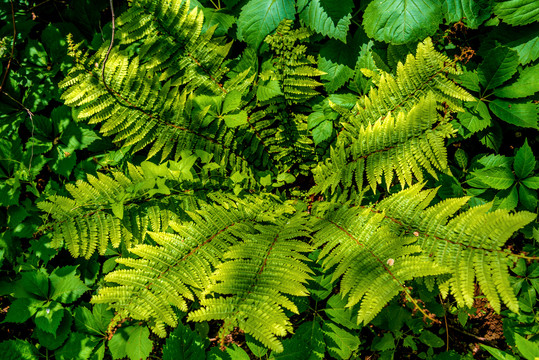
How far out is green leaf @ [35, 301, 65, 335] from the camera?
2449mm

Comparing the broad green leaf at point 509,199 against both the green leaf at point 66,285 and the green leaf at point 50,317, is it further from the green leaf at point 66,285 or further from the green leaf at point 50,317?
the green leaf at point 50,317

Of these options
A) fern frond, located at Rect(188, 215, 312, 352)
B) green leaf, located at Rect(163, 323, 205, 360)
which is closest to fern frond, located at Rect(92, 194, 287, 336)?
fern frond, located at Rect(188, 215, 312, 352)

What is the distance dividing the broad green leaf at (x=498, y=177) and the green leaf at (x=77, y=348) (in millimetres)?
2983

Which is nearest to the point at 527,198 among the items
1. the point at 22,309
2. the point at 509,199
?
the point at 509,199

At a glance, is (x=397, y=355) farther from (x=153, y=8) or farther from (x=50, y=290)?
(x=153, y=8)

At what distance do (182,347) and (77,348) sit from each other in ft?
2.92

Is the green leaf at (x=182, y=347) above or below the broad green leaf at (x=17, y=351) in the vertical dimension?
above

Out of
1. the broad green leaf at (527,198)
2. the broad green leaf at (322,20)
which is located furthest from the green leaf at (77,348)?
the broad green leaf at (527,198)

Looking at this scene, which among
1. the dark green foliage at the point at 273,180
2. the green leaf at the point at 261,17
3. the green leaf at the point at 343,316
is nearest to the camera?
the dark green foliage at the point at 273,180

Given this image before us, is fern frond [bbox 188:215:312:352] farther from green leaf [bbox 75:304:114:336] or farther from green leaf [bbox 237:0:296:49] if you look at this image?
green leaf [bbox 237:0:296:49]

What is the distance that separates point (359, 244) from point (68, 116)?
252 centimetres

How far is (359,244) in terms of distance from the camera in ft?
6.37

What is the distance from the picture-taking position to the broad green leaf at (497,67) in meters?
2.29

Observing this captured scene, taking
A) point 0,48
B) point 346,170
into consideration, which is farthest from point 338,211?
point 0,48
